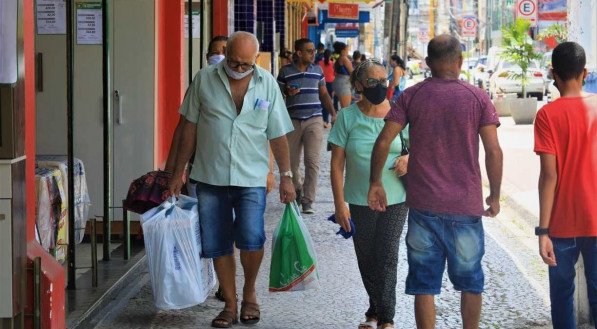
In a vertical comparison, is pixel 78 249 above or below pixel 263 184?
below

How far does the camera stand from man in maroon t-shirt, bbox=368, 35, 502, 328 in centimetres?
579

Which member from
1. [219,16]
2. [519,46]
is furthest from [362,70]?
[519,46]

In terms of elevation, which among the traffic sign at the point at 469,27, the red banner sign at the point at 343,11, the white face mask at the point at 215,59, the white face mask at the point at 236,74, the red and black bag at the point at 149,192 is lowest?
the red and black bag at the point at 149,192

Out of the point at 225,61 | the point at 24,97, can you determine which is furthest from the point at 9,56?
the point at 225,61

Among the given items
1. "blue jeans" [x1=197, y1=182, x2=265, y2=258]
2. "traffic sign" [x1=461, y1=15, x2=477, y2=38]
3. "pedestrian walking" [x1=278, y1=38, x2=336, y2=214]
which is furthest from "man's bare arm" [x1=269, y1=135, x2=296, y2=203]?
"traffic sign" [x1=461, y1=15, x2=477, y2=38]

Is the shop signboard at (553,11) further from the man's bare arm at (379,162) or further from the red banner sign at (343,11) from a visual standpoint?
the man's bare arm at (379,162)

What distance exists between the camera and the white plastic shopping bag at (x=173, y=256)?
710 centimetres

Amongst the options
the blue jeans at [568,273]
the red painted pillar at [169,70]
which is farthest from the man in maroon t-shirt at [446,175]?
the red painted pillar at [169,70]

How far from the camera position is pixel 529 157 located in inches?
741

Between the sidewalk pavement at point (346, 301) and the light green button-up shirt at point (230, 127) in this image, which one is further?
the sidewalk pavement at point (346, 301)

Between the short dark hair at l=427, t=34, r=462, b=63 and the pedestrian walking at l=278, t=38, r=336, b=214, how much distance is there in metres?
6.79

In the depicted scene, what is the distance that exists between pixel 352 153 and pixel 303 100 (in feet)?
19.9

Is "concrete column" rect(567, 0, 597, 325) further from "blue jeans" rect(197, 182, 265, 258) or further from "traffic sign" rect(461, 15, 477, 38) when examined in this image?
"traffic sign" rect(461, 15, 477, 38)

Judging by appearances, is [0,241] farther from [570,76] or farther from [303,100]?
[303,100]
